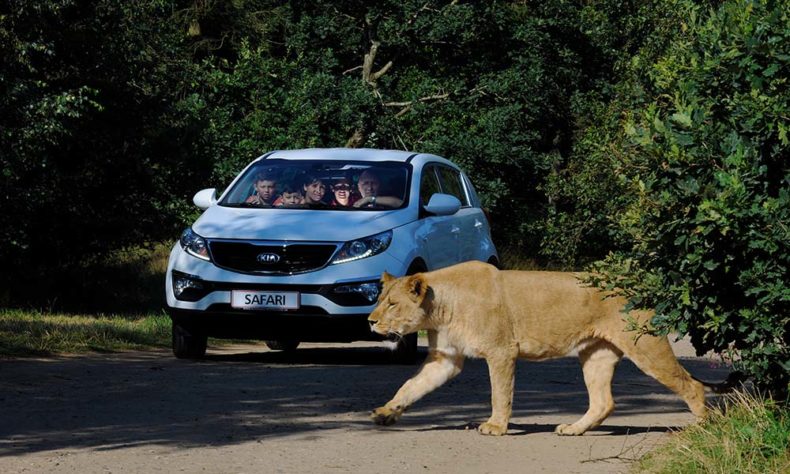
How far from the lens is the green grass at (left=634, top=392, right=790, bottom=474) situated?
6562 millimetres

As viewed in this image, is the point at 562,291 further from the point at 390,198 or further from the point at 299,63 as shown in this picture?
the point at 299,63

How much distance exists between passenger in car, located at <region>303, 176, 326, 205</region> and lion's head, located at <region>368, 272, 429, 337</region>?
3.98 meters

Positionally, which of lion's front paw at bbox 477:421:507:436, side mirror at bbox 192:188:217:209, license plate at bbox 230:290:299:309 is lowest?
license plate at bbox 230:290:299:309

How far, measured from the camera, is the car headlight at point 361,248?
11672 millimetres

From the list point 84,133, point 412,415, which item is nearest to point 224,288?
point 412,415

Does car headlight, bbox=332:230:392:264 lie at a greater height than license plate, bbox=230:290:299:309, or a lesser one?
greater

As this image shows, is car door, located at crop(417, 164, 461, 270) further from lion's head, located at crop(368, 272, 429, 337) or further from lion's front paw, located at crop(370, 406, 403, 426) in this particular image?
lion's front paw, located at crop(370, 406, 403, 426)

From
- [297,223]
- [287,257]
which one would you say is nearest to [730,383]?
[287,257]

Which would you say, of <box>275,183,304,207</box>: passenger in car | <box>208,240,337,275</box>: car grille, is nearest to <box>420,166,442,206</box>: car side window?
<box>275,183,304,207</box>: passenger in car

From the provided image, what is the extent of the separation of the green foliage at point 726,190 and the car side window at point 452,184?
6.75 metres

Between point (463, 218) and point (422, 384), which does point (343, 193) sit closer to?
point (463, 218)

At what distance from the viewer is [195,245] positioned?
12.1 m

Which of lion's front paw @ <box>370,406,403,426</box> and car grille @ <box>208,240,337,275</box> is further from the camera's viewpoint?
car grille @ <box>208,240,337,275</box>

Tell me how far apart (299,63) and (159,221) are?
9.73 meters
